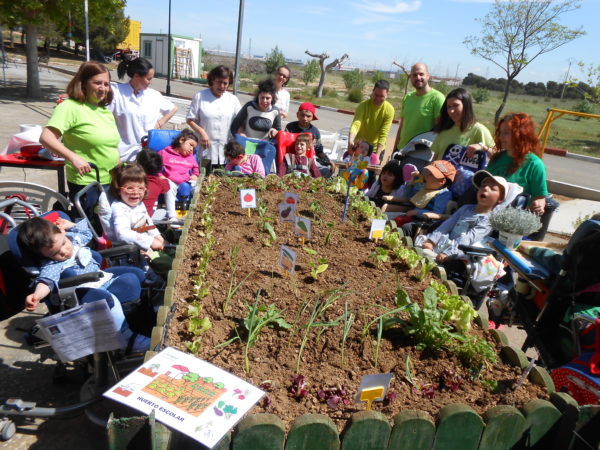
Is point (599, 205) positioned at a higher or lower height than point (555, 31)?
lower

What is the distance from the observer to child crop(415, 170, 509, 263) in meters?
3.83

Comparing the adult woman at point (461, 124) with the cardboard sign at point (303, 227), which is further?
the adult woman at point (461, 124)

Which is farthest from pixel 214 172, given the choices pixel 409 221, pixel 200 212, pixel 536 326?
pixel 536 326

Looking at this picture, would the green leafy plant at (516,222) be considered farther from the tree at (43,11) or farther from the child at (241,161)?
the tree at (43,11)

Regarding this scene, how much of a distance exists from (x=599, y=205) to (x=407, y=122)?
6293 millimetres

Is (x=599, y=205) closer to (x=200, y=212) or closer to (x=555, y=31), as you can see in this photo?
(x=200, y=212)

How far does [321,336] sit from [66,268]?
60.0 inches

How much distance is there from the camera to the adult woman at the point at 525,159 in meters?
3.99

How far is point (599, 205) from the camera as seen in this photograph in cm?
959

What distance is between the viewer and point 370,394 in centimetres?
181

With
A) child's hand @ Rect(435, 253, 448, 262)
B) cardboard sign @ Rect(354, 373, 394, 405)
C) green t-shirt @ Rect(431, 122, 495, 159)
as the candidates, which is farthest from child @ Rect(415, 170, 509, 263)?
cardboard sign @ Rect(354, 373, 394, 405)

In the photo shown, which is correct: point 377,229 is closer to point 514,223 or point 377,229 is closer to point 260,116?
point 514,223

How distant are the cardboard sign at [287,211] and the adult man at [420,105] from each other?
2.67 meters

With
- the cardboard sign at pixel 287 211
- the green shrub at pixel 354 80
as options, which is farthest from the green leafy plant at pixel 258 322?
the green shrub at pixel 354 80
